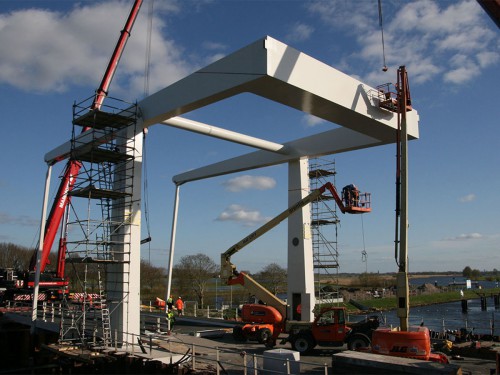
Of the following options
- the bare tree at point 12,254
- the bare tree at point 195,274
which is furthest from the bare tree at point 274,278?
the bare tree at point 12,254

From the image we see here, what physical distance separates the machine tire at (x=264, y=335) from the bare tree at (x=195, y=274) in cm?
3130

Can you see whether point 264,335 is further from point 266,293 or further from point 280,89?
point 280,89

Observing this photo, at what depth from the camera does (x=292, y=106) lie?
14414mm

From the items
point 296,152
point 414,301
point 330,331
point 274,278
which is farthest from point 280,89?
point 414,301

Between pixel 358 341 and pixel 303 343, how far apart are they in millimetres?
1864

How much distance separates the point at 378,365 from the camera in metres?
9.76

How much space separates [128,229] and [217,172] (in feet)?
32.7

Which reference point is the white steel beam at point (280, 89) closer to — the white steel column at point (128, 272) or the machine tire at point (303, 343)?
the white steel column at point (128, 272)

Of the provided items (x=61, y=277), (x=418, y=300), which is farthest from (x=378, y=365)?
(x=418, y=300)

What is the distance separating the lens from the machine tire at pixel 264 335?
→ 17156 millimetres

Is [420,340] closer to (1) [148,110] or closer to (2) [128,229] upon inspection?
(2) [128,229]

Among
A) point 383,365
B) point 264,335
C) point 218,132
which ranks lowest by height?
point 264,335

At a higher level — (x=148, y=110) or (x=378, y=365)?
(x=148, y=110)

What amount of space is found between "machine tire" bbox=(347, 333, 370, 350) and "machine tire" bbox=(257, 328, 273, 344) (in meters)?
3.52
